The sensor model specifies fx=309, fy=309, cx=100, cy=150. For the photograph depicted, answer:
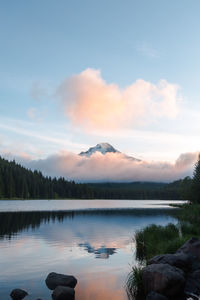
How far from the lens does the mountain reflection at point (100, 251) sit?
35.1 metres

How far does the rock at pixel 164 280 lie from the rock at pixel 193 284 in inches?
31.5

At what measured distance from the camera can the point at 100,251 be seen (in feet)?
124

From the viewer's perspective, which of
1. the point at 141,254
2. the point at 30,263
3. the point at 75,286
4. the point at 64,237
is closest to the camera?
the point at 75,286

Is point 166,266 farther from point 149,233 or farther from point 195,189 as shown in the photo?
point 195,189

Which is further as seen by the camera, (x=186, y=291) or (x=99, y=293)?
(x=99, y=293)

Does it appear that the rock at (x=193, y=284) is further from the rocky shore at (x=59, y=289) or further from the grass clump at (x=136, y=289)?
the rocky shore at (x=59, y=289)

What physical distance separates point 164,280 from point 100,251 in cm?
1990

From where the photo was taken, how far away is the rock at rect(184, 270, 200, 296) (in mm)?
19859

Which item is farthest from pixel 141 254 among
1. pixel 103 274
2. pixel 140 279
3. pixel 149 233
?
pixel 140 279

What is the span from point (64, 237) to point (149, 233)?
53.6 ft

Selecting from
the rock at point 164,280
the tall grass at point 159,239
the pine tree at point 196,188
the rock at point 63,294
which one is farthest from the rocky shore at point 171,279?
the pine tree at point 196,188

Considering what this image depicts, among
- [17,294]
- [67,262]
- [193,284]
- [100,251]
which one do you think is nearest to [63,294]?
[17,294]

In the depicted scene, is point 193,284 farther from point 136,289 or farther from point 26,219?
point 26,219

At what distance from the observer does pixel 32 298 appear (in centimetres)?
2008
